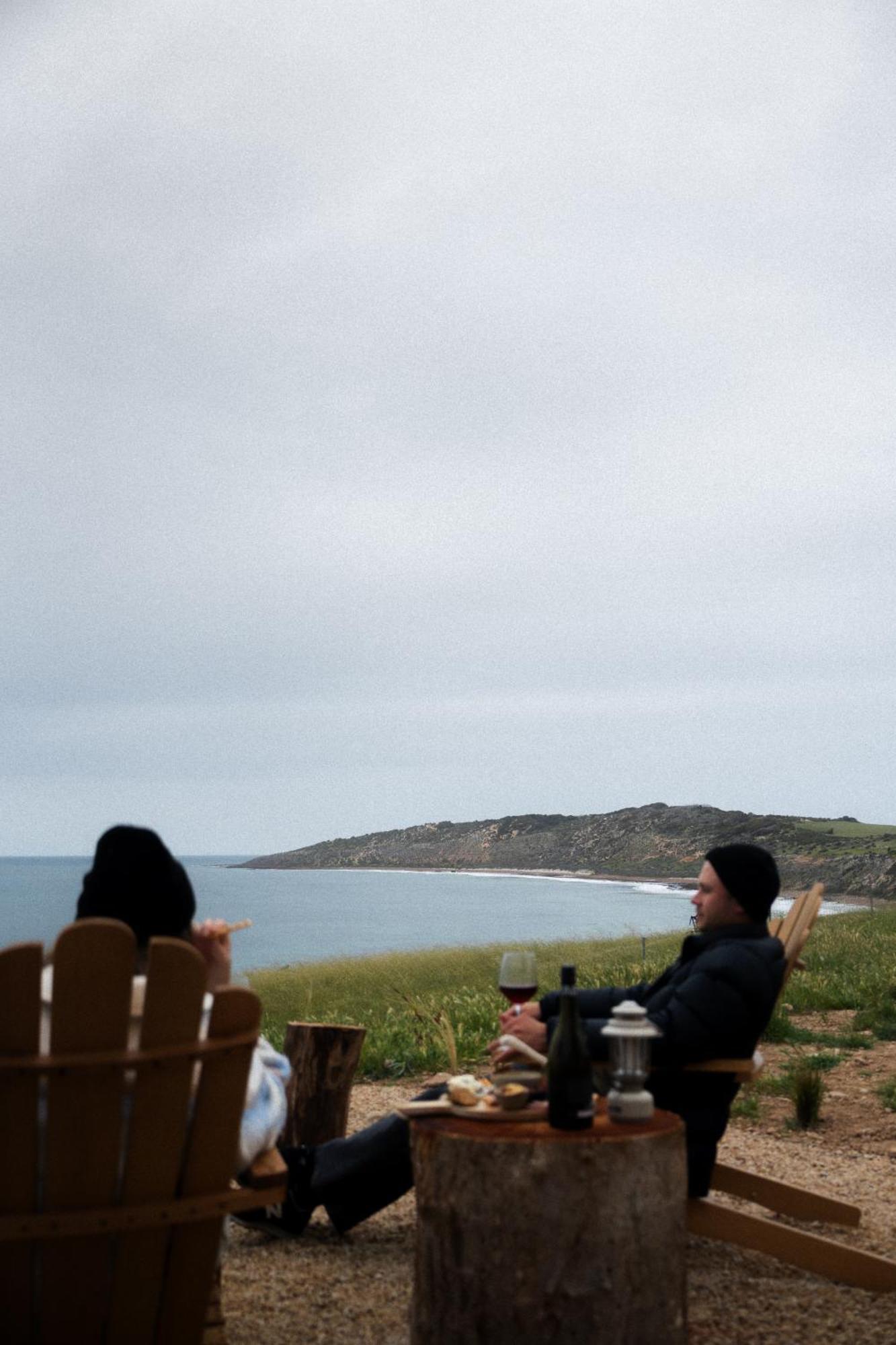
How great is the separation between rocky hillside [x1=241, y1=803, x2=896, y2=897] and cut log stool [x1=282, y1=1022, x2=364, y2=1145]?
6044cm

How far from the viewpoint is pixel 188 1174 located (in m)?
2.87

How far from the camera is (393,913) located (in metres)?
124

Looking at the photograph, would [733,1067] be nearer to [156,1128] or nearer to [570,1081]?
[570,1081]

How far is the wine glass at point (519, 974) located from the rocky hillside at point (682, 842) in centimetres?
6162

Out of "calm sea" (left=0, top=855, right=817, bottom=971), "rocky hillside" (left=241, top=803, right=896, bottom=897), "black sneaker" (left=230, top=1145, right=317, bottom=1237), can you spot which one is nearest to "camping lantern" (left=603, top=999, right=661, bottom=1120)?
"black sneaker" (left=230, top=1145, right=317, bottom=1237)

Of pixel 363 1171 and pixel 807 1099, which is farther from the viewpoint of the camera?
pixel 807 1099

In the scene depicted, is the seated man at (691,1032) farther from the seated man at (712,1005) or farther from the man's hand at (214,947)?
the man's hand at (214,947)

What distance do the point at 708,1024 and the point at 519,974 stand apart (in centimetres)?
64

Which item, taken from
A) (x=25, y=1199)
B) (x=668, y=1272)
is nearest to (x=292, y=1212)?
(x=668, y=1272)

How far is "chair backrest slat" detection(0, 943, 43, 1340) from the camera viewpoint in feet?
8.65

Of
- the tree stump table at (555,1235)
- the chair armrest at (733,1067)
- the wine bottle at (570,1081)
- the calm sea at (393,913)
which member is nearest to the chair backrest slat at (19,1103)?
the tree stump table at (555,1235)

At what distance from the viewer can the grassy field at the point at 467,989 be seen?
9.03 metres

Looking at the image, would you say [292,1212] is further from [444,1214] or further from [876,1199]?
[876,1199]

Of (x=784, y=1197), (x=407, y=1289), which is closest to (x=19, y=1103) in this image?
(x=407, y=1289)
